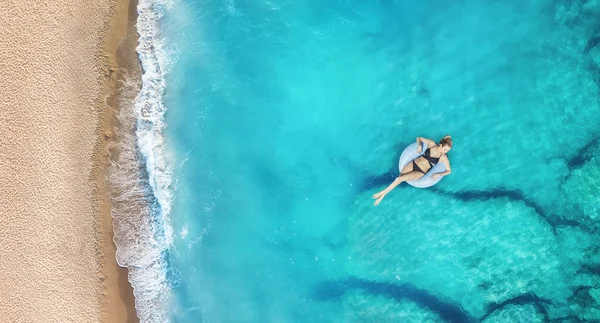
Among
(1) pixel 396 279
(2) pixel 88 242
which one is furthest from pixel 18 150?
(1) pixel 396 279

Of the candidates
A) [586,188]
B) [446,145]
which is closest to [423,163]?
[446,145]

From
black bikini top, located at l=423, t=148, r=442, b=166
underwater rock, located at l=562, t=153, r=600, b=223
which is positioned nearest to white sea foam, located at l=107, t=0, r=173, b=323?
black bikini top, located at l=423, t=148, r=442, b=166

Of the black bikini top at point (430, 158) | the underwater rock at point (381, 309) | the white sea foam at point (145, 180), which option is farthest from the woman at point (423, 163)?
the white sea foam at point (145, 180)

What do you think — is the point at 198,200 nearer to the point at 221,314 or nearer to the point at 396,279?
the point at 221,314

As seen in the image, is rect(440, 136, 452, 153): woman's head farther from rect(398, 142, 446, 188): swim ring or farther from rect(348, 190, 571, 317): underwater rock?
rect(348, 190, 571, 317): underwater rock

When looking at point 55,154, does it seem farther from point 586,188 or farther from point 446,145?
point 586,188

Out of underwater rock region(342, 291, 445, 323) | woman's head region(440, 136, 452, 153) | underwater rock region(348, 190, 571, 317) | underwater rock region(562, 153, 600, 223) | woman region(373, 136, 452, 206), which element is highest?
woman's head region(440, 136, 452, 153)
